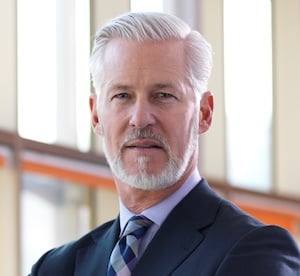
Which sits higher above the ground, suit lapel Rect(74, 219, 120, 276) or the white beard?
the white beard

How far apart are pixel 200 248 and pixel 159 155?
0.65 ft

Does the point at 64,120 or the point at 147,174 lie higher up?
the point at 147,174

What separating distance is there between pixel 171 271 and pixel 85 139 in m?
5.01

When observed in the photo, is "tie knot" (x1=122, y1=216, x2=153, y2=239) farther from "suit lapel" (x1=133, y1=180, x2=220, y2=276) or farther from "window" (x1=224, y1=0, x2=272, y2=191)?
"window" (x1=224, y1=0, x2=272, y2=191)

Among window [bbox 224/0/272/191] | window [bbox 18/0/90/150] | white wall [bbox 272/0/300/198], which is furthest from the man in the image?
white wall [bbox 272/0/300/198]

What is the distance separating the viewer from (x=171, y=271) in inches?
91.2

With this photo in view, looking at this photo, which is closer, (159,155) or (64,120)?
(159,155)

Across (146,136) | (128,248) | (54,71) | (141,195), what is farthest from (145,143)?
(54,71)

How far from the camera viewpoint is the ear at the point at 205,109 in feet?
8.08

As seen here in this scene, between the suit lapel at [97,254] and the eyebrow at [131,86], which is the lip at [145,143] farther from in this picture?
the suit lapel at [97,254]

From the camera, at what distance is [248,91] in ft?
31.3

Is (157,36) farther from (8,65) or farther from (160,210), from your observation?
(8,65)

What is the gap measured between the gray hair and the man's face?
0.6 inches

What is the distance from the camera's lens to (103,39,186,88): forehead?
2330 mm
